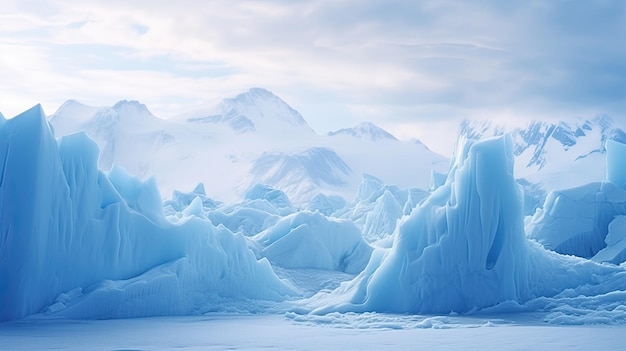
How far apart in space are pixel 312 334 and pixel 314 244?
14680 mm

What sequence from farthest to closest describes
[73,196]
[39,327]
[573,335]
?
[73,196] < [39,327] < [573,335]

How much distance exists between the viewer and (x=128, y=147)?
148250 mm

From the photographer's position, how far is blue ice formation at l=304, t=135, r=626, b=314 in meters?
19.2

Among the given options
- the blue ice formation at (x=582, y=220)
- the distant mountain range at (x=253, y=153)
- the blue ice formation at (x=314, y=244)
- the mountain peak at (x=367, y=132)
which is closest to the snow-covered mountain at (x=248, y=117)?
the distant mountain range at (x=253, y=153)

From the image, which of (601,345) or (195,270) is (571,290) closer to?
(601,345)

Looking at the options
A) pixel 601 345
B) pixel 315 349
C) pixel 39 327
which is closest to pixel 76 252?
pixel 39 327

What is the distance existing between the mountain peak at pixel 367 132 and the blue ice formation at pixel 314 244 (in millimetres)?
150542

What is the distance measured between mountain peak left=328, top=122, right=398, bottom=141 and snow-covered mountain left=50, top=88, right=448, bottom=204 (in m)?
0.24

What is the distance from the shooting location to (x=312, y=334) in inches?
617

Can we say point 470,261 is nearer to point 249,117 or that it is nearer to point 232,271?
point 232,271

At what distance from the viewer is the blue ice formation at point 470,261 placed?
19.2 meters

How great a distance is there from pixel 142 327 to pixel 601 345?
9263mm

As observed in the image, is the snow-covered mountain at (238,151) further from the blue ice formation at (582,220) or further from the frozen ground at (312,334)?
the frozen ground at (312,334)

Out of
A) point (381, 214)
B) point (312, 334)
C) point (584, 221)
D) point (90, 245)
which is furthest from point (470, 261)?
point (381, 214)
